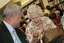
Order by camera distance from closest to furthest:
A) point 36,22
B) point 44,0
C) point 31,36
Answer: point 31,36
point 36,22
point 44,0

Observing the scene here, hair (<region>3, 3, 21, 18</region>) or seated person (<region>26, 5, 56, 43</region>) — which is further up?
hair (<region>3, 3, 21, 18</region>)

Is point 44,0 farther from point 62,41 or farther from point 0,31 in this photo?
point 0,31

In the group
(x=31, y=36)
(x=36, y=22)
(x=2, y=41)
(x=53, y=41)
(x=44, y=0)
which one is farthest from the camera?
(x=44, y=0)

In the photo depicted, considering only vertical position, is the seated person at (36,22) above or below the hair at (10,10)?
below

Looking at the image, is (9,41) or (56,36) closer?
(9,41)

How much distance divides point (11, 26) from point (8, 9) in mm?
234

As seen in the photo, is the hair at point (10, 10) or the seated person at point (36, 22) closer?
the hair at point (10, 10)

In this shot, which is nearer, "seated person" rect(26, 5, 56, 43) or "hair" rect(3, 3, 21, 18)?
"hair" rect(3, 3, 21, 18)

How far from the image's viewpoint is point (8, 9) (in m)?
1.19

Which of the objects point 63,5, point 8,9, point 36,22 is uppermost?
point 8,9

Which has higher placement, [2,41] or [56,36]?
[2,41]

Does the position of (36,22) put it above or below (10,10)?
below

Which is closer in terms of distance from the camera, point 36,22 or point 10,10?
point 10,10

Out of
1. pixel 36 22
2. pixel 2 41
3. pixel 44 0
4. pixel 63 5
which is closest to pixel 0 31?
pixel 2 41
